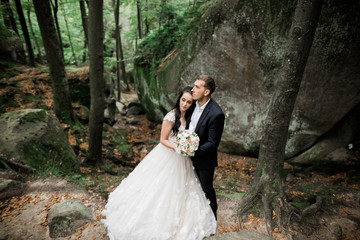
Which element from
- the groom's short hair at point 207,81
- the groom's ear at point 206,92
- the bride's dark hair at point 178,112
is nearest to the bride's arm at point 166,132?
the bride's dark hair at point 178,112

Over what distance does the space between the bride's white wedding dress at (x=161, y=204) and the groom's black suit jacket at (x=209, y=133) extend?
1.10ft

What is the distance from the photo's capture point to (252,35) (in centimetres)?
664

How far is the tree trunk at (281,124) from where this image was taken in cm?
344

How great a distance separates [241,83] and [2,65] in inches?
430

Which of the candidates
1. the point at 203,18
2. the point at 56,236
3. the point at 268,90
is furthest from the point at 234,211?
the point at 203,18

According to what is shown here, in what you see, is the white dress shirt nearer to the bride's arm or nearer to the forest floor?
the bride's arm

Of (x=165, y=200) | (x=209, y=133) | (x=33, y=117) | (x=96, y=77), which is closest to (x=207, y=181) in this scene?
(x=165, y=200)

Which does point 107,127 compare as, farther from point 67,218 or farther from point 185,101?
point 185,101

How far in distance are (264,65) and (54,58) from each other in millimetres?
7276

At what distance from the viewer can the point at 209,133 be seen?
3.21 m

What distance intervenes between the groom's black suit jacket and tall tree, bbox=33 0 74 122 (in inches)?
250

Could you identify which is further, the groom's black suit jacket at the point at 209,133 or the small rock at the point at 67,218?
the small rock at the point at 67,218

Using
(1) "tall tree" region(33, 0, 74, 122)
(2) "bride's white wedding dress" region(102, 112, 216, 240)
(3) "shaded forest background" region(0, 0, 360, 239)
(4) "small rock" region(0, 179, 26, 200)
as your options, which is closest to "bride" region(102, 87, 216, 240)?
(2) "bride's white wedding dress" region(102, 112, 216, 240)

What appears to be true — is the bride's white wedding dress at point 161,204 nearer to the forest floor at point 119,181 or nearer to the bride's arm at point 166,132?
the bride's arm at point 166,132
